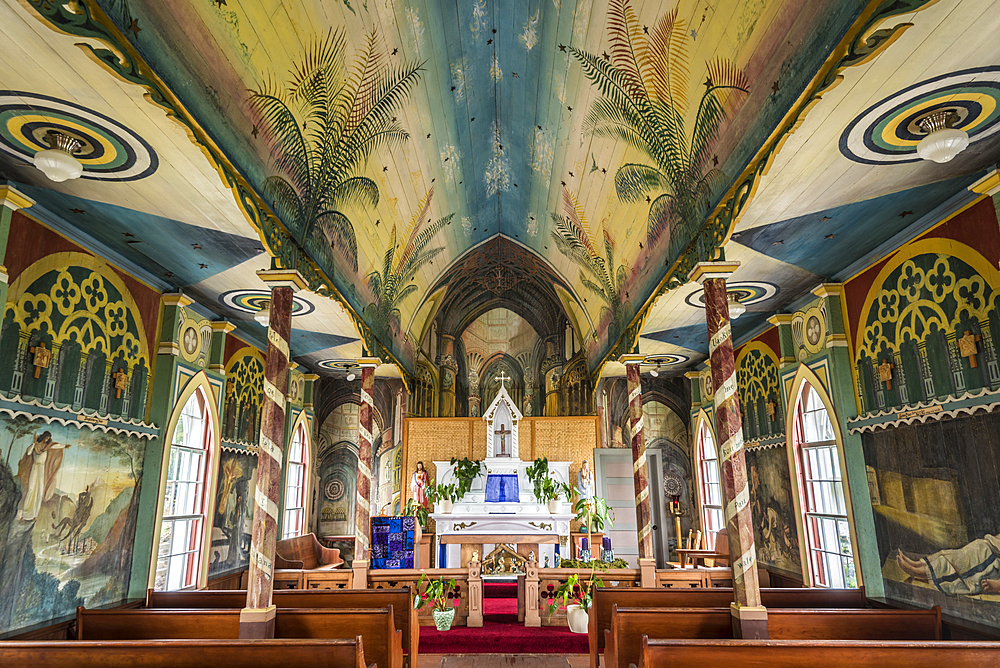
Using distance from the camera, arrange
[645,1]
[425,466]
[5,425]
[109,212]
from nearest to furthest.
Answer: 1. [645,1]
2. [5,425]
3. [109,212]
4. [425,466]

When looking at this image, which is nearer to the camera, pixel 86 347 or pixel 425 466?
pixel 86 347

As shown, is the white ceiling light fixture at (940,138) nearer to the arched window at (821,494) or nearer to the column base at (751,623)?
the column base at (751,623)

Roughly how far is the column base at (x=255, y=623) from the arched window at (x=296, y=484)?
8.23m

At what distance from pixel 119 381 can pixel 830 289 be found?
371 inches

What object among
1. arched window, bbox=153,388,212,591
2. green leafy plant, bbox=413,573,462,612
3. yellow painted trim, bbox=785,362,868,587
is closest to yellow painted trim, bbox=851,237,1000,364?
yellow painted trim, bbox=785,362,868,587

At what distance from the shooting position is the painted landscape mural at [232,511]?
1005cm

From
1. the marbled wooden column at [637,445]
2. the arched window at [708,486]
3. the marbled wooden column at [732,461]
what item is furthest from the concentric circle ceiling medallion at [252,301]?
the arched window at [708,486]

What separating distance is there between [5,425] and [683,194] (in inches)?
280

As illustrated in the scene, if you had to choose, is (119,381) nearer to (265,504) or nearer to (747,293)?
(265,504)

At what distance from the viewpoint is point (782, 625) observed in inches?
204

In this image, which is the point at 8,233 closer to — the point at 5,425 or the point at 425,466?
the point at 5,425

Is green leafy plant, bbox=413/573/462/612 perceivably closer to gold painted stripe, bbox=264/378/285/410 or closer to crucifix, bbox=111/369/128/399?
gold painted stripe, bbox=264/378/285/410

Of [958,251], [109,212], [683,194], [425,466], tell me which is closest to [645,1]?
[683,194]

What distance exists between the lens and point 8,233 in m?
5.51
